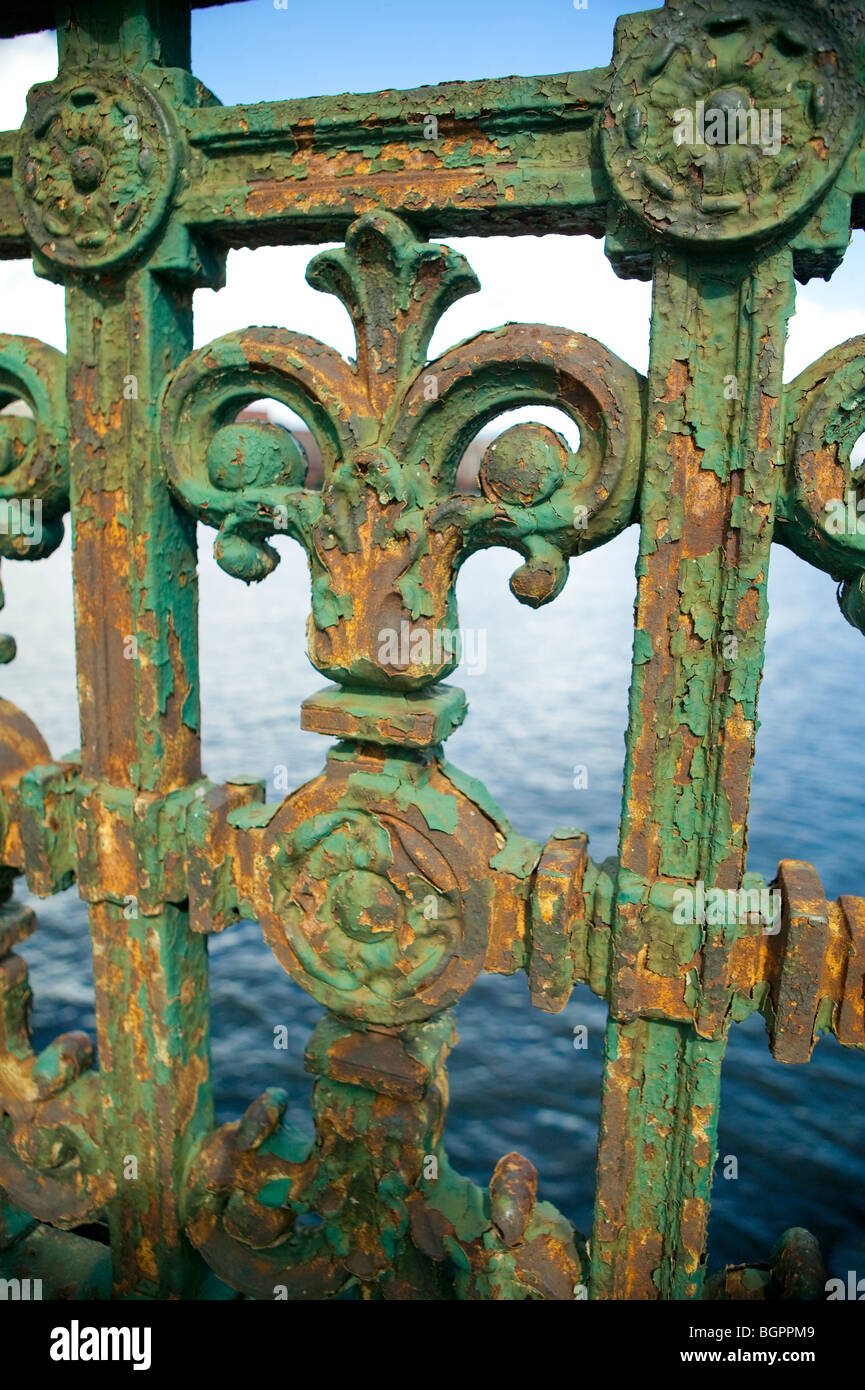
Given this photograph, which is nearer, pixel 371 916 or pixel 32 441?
pixel 371 916

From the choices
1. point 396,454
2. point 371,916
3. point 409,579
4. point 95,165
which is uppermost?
point 95,165

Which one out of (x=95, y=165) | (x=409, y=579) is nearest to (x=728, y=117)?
(x=409, y=579)

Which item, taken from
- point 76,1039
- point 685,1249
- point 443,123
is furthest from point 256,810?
point 443,123

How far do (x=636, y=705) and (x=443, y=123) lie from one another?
3.58ft

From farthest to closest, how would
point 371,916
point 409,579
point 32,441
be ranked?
point 32,441, point 371,916, point 409,579

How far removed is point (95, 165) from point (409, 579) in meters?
1.02

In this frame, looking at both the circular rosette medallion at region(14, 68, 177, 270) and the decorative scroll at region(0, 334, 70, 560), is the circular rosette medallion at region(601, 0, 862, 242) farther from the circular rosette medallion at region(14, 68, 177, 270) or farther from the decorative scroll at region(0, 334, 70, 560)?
the decorative scroll at region(0, 334, 70, 560)

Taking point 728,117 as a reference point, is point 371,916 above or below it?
below

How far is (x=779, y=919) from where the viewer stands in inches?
63.6

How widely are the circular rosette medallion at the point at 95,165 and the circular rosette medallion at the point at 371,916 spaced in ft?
3.92

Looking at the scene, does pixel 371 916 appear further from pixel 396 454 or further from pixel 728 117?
pixel 728 117

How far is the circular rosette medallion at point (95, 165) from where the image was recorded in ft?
5.66

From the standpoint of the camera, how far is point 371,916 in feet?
6.00

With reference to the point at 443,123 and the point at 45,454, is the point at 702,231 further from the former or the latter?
the point at 45,454
